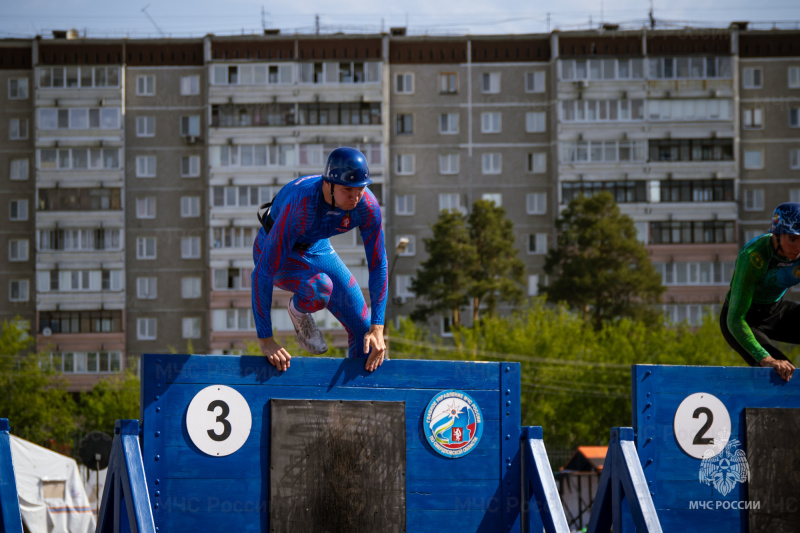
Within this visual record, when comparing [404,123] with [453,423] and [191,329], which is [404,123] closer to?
[191,329]

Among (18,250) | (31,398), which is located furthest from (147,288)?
(31,398)

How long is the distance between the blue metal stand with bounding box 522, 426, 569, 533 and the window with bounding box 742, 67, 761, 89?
69781 millimetres

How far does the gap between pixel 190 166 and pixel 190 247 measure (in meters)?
5.98

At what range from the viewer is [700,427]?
860cm

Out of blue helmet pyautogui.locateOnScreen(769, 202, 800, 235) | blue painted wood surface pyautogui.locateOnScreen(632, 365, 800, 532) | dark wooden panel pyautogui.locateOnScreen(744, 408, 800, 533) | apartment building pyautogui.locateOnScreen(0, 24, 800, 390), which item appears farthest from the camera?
apartment building pyautogui.locateOnScreen(0, 24, 800, 390)

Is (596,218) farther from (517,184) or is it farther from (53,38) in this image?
(53,38)

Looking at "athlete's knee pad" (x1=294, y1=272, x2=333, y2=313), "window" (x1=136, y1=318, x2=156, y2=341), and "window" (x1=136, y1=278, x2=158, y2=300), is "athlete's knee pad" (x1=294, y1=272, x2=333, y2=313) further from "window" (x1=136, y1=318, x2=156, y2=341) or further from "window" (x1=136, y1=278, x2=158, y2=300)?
"window" (x1=136, y1=278, x2=158, y2=300)

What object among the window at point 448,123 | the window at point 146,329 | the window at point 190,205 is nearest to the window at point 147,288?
the window at point 146,329

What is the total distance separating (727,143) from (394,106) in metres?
24.2

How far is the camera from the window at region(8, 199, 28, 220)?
236ft

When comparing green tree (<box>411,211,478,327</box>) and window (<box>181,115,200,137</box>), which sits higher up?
window (<box>181,115,200,137</box>)

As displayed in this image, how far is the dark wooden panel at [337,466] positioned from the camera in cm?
797

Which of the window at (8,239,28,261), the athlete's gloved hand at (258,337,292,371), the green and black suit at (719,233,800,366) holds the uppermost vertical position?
the window at (8,239,28,261)

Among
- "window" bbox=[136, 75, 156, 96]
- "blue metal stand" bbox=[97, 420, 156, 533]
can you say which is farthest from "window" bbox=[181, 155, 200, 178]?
"blue metal stand" bbox=[97, 420, 156, 533]
